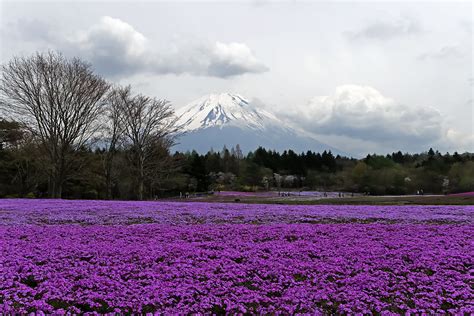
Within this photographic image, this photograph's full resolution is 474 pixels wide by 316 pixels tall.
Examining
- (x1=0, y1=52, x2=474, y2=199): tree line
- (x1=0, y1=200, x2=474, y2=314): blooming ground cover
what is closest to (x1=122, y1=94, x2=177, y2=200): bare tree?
(x1=0, y1=52, x2=474, y2=199): tree line

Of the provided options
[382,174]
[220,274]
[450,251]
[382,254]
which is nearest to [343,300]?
[220,274]

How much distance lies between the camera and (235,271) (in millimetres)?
9172

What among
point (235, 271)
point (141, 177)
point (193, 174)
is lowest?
point (235, 271)

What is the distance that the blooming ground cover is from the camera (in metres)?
7.09

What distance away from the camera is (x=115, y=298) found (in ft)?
23.6

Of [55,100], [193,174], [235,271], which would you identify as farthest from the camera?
[193,174]

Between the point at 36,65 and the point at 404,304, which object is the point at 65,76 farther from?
the point at 404,304

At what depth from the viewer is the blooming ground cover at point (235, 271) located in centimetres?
709

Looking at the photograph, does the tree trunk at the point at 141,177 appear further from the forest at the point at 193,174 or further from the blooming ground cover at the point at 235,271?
the blooming ground cover at the point at 235,271

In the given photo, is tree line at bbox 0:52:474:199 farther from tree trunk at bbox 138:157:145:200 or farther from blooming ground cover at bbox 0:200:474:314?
blooming ground cover at bbox 0:200:474:314

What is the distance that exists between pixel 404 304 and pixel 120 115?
46.2 m

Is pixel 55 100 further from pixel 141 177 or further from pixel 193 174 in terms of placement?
pixel 193 174

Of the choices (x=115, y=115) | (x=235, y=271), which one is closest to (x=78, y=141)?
(x=115, y=115)

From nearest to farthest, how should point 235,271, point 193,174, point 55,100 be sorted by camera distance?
point 235,271 < point 55,100 < point 193,174
